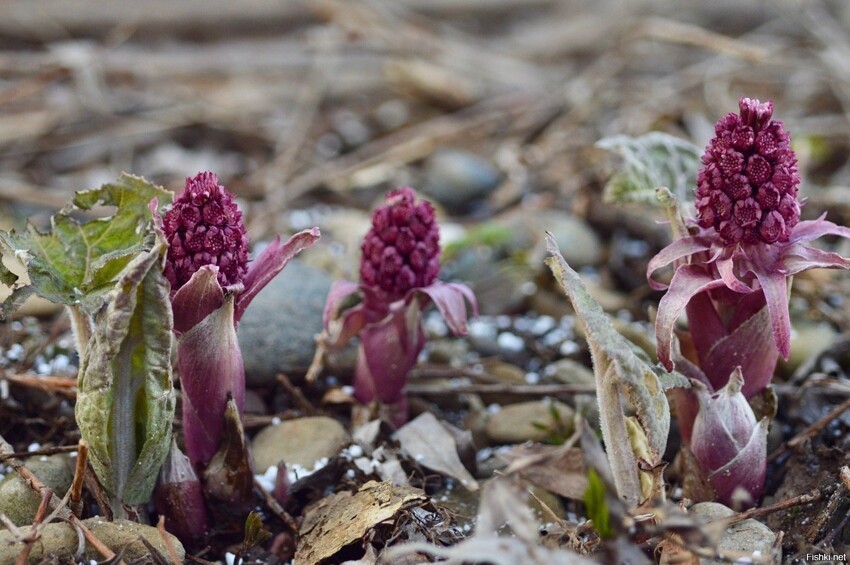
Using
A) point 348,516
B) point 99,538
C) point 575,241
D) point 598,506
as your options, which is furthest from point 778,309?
point 575,241

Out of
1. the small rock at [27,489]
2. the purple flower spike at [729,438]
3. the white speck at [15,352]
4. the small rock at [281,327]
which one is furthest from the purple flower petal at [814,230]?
the white speck at [15,352]

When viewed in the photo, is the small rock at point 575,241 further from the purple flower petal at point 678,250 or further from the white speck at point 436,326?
the purple flower petal at point 678,250

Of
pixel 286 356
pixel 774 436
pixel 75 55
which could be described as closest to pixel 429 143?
pixel 75 55

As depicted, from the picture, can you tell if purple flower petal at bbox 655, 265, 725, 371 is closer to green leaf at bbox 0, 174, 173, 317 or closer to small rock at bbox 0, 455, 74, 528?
green leaf at bbox 0, 174, 173, 317

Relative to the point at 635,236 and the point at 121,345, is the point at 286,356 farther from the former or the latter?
the point at 635,236

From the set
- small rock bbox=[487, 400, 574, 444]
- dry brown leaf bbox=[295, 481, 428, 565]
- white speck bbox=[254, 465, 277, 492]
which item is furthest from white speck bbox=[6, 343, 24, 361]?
small rock bbox=[487, 400, 574, 444]

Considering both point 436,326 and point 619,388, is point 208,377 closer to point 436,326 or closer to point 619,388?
point 619,388

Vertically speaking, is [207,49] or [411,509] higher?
[207,49]
